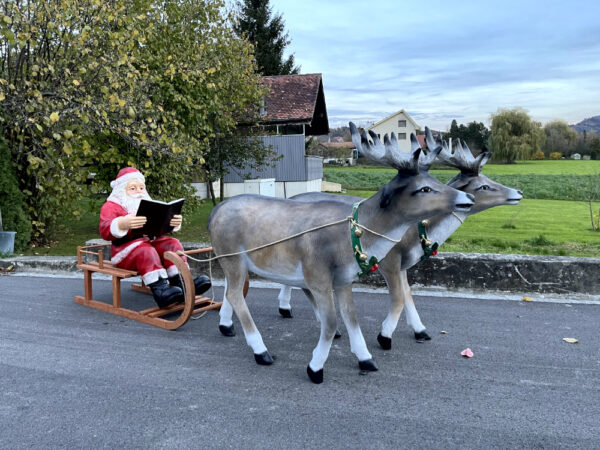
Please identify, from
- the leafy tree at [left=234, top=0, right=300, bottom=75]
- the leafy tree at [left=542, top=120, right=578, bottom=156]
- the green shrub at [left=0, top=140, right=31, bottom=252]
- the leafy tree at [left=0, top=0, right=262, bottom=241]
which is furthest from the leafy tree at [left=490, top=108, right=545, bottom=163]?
the green shrub at [left=0, top=140, right=31, bottom=252]

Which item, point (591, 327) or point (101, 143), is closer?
point (591, 327)

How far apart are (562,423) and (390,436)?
1105mm

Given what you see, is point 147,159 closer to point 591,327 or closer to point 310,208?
point 310,208

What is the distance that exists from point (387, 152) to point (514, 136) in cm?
4836

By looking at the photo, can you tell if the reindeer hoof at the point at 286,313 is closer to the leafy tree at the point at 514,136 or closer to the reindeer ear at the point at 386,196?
the reindeer ear at the point at 386,196

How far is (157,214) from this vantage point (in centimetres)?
503

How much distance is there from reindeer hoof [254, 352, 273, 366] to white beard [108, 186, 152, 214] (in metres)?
2.34

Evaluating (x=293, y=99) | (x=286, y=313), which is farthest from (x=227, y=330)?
(x=293, y=99)

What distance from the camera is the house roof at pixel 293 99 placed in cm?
2016

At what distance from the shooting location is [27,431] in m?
Answer: 2.95

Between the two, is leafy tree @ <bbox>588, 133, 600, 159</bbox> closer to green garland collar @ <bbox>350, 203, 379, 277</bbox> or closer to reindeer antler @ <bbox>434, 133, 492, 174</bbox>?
reindeer antler @ <bbox>434, 133, 492, 174</bbox>

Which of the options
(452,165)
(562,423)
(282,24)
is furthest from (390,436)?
(282,24)

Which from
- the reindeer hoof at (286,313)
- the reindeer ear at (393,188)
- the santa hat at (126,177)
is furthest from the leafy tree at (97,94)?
the reindeer ear at (393,188)

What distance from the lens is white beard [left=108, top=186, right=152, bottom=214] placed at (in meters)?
5.29
